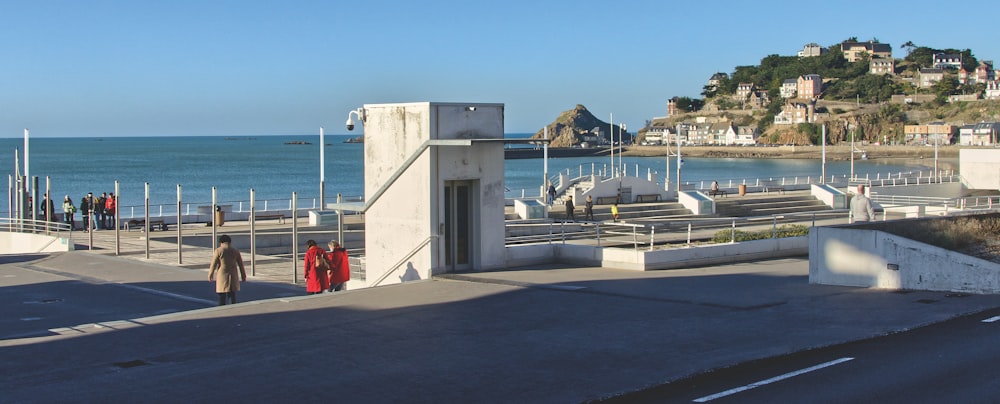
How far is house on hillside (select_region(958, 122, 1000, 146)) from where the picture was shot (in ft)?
538

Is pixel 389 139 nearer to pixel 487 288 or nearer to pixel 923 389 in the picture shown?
pixel 487 288

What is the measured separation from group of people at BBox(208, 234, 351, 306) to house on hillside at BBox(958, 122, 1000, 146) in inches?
6544

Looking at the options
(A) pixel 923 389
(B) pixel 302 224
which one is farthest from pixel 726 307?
(B) pixel 302 224

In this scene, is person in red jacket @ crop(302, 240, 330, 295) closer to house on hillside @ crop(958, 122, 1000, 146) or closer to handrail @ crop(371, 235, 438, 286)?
handrail @ crop(371, 235, 438, 286)

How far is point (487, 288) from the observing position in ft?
49.9

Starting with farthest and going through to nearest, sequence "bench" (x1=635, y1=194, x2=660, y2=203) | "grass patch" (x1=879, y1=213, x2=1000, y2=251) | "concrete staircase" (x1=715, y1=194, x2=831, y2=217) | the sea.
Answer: the sea
"bench" (x1=635, y1=194, x2=660, y2=203)
"concrete staircase" (x1=715, y1=194, x2=831, y2=217)
"grass patch" (x1=879, y1=213, x2=1000, y2=251)

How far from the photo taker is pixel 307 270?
612 inches

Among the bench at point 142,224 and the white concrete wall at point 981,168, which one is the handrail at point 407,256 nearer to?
the bench at point 142,224

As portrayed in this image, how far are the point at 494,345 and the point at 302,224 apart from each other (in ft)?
79.4

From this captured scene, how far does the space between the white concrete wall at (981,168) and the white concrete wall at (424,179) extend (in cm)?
3966

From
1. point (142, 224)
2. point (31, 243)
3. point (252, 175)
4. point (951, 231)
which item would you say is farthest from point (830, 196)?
point (252, 175)

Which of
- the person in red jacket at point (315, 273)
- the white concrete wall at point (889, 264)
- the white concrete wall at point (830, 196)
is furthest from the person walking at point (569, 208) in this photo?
the person in red jacket at point (315, 273)

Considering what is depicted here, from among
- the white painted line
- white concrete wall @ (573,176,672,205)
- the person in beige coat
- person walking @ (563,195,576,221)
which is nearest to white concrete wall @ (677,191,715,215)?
white concrete wall @ (573,176,672,205)

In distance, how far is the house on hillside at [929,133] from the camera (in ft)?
605
